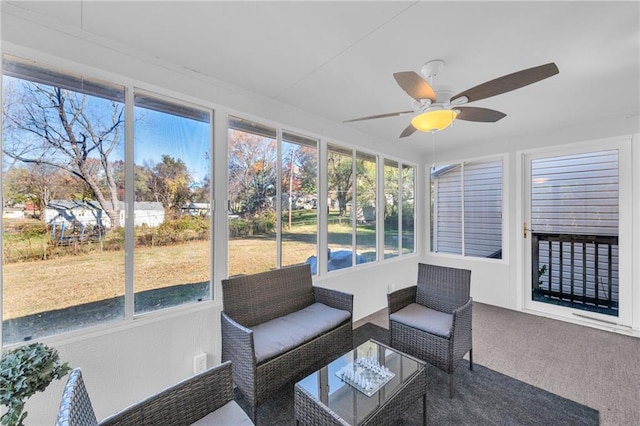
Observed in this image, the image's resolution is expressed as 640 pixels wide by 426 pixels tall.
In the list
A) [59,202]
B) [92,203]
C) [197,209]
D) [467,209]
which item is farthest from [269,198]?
[467,209]

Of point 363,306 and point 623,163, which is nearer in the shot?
point 623,163

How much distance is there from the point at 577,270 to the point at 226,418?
4.68m

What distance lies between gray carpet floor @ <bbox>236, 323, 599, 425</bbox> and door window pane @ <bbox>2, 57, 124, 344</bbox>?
4.39 ft

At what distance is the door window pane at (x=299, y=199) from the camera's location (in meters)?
2.86

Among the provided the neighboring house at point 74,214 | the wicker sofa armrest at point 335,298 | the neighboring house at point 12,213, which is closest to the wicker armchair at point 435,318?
the wicker sofa armrest at point 335,298

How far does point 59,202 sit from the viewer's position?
1686mm

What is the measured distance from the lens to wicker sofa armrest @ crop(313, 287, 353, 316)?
2.50 metres

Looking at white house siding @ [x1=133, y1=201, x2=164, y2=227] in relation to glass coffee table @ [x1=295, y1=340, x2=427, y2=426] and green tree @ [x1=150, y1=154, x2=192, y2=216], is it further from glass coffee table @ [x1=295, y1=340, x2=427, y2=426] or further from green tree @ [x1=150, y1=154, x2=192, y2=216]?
glass coffee table @ [x1=295, y1=340, x2=427, y2=426]

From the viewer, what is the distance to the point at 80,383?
1115mm

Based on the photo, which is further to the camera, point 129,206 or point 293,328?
point 293,328

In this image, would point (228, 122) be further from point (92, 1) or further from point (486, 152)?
point (486, 152)

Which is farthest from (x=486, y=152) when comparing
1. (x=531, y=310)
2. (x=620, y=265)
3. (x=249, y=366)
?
(x=249, y=366)

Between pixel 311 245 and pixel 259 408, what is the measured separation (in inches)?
63.7

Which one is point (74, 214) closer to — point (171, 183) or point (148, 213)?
point (148, 213)
